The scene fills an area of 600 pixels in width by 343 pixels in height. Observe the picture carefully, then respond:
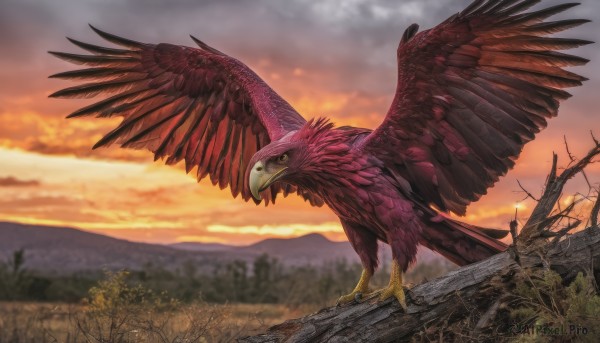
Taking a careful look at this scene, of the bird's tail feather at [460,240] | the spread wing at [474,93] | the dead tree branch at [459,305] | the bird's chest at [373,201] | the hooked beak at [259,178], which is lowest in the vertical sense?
the dead tree branch at [459,305]

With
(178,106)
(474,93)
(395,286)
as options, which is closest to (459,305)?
(395,286)

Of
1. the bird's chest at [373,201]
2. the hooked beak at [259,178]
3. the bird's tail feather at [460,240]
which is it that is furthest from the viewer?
the bird's tail feather at [460,240]

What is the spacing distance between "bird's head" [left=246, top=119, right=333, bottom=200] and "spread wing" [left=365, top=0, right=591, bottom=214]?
1.40 ft

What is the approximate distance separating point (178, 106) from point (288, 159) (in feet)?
7.48

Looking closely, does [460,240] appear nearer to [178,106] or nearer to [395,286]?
[395,286]

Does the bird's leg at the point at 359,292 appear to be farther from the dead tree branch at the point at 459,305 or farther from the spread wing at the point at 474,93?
the spread wing at the point at 474,93

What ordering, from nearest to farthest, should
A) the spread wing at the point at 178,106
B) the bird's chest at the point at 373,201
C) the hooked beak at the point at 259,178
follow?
1. the hooked beak at the point at 259,178
2. the bird's chest at the point at 373,201
3. the spread wing at the point at 178,106

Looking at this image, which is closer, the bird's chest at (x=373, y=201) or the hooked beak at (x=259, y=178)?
the hooked beak at (x=259, y=178)

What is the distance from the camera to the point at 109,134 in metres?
6.89

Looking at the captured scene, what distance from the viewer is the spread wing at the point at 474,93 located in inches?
196

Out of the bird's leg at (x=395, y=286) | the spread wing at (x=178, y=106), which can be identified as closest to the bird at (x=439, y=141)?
the bird's leg at (x=395, y=286)

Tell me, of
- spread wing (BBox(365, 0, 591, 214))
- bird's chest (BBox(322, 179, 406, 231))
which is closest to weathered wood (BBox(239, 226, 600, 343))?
bird's chest (BBox(322, 179, 406, 231))

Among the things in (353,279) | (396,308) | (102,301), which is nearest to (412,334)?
(396,308)

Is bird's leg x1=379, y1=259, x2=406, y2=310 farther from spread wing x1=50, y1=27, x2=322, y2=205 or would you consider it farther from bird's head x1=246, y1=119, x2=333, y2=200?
spread wing x1=50, y1=27, x2=322, y2=205
